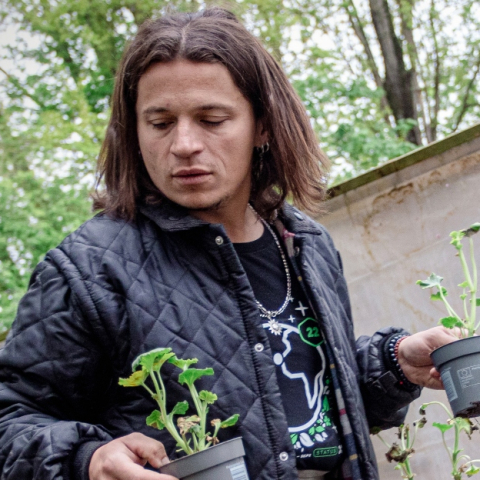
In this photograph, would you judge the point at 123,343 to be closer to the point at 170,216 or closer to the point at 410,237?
the point at 170,216

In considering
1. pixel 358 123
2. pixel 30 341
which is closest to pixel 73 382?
pixel 30 341

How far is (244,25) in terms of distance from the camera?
1.79 metres

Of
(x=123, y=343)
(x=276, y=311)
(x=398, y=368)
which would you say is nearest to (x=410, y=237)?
(x=398, y=368)

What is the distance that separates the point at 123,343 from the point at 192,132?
0.47 meters

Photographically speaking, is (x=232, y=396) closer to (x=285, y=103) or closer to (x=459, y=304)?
(x=285, y=103)

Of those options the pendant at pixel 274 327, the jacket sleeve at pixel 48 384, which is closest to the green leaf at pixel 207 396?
the jacket sleeve at pixel 48 384

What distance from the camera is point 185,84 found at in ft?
4.83

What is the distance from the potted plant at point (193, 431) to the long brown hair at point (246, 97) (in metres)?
0.48

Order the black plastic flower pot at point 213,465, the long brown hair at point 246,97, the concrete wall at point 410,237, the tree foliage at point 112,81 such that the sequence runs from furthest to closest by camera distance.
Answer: the tree foliage at point 112,81 < the concrete wall at point 410,237 < the long brown hair at point 246,97 < the black plastic flower pot at point 213,465

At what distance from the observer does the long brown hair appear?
61.2 inches

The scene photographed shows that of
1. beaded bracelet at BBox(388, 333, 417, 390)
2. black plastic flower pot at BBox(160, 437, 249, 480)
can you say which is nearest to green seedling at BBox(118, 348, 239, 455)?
black plastic flower pot at BBox(160, 437, 249, 480)

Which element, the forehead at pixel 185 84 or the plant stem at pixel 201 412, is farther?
the forehead at pixel 185 84

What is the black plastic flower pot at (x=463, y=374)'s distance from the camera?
1338 mm

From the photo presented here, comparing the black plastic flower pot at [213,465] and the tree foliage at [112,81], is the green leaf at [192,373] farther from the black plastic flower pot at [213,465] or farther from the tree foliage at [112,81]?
the tree foliage at [112,81]
